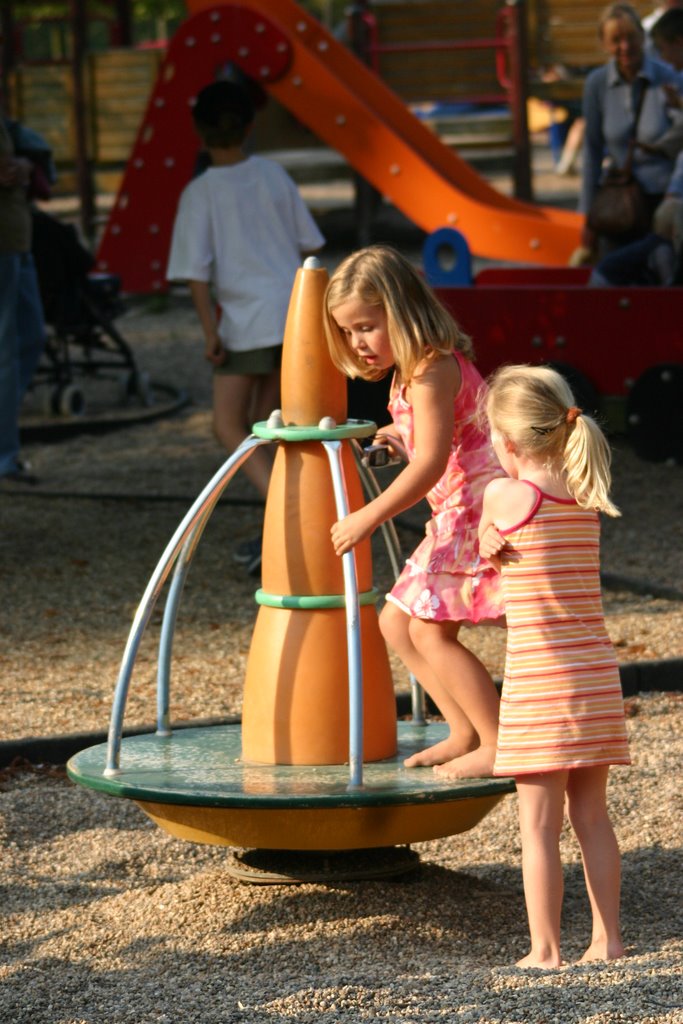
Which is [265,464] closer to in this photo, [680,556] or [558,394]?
[680,556]

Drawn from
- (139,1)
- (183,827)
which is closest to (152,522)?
(183,827)

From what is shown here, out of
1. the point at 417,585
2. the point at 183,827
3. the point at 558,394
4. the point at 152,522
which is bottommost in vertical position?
the point at 152,522

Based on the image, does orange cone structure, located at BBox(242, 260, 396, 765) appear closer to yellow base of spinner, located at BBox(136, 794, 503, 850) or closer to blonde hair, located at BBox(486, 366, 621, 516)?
yellow base of spinner, located at BBox(136, 794, 503, 850)

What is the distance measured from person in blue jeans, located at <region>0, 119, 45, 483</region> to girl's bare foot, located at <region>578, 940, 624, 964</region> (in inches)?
191

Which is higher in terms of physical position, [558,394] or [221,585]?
[558,394]

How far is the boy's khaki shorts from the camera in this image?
6.02m

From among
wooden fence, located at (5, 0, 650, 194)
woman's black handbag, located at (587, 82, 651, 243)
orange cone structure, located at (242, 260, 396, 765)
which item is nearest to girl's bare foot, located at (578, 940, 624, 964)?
orange cone structure, located at (242, 260, 396, 765)

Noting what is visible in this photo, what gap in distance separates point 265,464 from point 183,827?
2973mm

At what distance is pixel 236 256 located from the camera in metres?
6.00

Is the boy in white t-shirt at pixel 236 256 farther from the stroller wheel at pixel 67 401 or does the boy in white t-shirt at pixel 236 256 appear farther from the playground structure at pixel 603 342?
the stroller wheel at pixel 67 401

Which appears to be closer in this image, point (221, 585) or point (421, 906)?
point (421, 906)

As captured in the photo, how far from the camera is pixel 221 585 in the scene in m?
6.31

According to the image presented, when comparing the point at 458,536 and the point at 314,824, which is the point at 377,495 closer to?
the point at 458,536

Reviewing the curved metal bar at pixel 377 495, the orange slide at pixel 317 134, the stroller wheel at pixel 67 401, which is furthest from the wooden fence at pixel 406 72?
the curved metal bar at pixel 377 495
